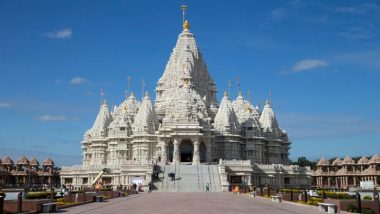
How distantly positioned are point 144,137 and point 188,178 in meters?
21.7

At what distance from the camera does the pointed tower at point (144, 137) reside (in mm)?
89438

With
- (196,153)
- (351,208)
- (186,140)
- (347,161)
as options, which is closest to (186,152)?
(186,140)

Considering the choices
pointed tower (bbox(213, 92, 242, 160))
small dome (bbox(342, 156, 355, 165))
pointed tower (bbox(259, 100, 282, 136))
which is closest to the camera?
pointed tower (bbox(213, 92, 242, 160))

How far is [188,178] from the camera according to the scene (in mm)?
69750

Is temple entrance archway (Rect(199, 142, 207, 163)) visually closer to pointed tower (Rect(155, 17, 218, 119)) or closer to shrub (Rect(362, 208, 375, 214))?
pointed tower (Rect(155, 17, 218, 119))

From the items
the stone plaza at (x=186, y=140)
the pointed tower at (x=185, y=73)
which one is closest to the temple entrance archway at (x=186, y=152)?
the stone plaza at (x=186, y=140)

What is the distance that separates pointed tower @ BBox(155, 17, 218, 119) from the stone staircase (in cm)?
2437

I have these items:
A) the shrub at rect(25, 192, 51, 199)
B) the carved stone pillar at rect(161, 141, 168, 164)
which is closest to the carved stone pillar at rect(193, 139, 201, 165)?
the carved stone pillar at rect(161, 141, 168, 164)

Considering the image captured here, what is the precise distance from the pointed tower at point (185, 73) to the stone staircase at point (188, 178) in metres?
24.4

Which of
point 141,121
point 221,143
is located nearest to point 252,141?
point 221,143

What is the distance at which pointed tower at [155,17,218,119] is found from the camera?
10025cm

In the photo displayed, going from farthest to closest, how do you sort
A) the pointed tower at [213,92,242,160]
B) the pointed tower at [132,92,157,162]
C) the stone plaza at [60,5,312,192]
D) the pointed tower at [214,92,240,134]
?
the pointed tower at [214,92,240,134] < the pointed tower at [213,92,242,160] < the pointed tower at [132,92,157,162] < the stone plaza at [60,5,312,192]

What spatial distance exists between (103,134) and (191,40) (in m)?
26.4

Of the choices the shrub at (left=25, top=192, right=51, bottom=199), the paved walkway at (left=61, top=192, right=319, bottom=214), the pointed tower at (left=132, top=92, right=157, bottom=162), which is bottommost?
the paved walkway at (left=61, top=192, right=319, bottom=214)
